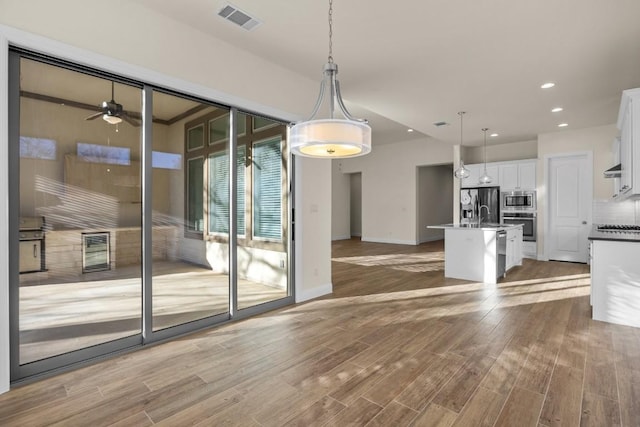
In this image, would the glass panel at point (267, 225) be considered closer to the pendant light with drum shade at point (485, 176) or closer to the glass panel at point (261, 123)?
the glass panel at point (261, 123)

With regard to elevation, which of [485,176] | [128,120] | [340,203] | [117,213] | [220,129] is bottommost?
[117,213]

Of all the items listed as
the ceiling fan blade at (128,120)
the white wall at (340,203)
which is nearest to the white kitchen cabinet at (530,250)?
the white wall at (340,203)

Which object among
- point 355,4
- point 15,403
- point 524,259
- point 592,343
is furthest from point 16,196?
point 524,259

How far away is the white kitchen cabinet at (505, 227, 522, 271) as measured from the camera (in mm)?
5882

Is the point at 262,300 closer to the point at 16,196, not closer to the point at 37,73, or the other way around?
the point at 16,196

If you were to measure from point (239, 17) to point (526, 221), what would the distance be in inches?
301

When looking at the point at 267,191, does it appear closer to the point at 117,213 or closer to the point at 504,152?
the point at 117,213

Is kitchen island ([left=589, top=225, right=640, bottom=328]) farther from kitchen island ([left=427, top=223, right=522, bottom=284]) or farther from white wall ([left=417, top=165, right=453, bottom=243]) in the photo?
white wall ([left=417, top=165, right=453, bottom=243])

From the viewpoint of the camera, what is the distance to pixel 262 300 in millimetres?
4008

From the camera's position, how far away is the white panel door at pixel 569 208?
700 cm

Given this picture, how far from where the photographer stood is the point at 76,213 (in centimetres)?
262

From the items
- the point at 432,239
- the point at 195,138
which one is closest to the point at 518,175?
the point at 432,239

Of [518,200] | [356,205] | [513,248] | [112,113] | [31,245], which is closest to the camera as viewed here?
[31,245]

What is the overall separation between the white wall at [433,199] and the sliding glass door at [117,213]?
8.12 m
